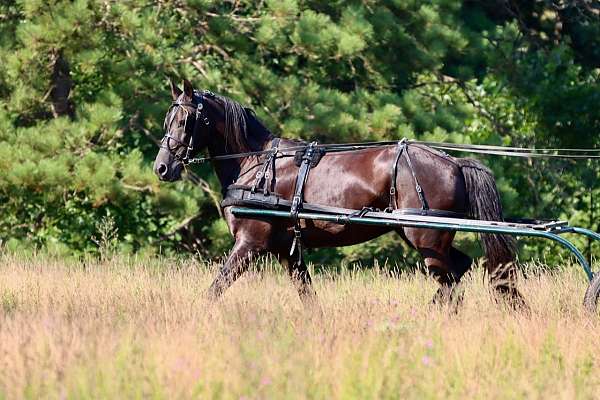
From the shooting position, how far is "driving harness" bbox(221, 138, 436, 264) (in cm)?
735

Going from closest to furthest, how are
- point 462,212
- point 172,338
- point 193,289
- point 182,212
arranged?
1. point 172,338
2. point 462,212
3. point 193,289
4. point 182,212

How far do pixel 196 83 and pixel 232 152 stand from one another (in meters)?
4.25

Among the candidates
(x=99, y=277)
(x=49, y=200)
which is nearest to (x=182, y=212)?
(x=49, y=200)

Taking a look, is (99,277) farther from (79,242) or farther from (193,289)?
(79,242)

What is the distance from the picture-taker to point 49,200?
11648 mm

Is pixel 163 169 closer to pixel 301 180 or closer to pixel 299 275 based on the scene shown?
pixel 301 180

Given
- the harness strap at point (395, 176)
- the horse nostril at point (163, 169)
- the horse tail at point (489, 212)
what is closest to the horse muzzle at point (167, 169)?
the horse nostril at point (163, 169)

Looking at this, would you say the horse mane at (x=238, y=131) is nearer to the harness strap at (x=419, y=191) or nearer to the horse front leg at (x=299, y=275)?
the horse front leg at (x=299, y=275)

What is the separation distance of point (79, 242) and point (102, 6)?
304 centimetres

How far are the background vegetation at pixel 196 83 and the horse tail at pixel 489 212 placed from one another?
15.2 ft

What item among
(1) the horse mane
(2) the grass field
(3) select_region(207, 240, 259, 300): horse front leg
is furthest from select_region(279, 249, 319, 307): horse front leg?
(1) the horse mane

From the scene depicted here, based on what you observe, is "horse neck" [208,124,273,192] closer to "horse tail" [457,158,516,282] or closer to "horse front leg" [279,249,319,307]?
"horse front leg" [279,249,319,307]

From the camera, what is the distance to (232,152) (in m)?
8.00

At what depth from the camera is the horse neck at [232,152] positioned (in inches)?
315
